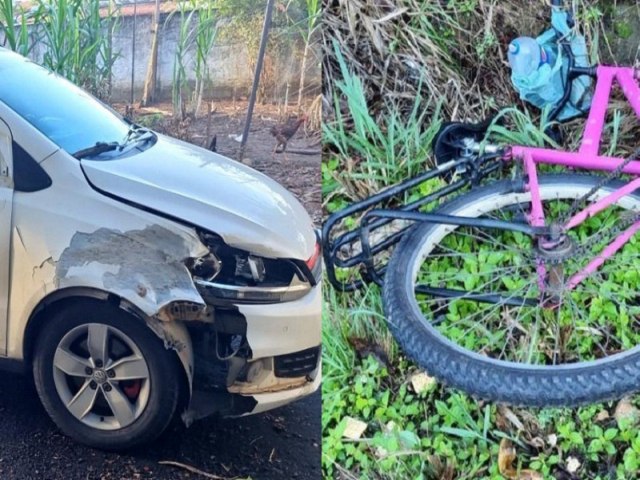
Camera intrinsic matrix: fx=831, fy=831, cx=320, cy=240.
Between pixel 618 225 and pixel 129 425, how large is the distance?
1048 millimetres

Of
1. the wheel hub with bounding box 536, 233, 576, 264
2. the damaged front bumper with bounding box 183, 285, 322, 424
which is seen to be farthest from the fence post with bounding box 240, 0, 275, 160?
the wheel hub with bounding box 536, 233, 576, 264

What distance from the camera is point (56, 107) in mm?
1550

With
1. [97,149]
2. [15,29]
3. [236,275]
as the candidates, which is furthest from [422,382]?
[15,29]

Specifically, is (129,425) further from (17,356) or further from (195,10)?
(195,10)

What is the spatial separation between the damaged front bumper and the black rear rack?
121 millimetres

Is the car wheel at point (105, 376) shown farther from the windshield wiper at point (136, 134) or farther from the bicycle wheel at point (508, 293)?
the bicycle wheel at point (508, 293)

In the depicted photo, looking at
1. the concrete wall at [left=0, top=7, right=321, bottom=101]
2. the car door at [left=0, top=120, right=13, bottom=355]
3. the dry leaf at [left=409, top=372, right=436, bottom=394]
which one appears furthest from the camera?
the dry leaf at [left=409, top=372, right=436, bottom=394]

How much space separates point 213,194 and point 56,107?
13.1 inches

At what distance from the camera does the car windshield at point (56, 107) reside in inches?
60.1

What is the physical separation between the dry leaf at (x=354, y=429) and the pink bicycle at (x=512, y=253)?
0.20 meters

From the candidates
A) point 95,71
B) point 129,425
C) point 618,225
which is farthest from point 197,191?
point 618,225

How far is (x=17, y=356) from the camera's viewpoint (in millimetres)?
1564

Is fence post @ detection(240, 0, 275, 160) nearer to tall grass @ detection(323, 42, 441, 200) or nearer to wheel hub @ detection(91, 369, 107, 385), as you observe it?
tall grass @ detection(323, 42, 441, 200)

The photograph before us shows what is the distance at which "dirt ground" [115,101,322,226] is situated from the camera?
1.62m
